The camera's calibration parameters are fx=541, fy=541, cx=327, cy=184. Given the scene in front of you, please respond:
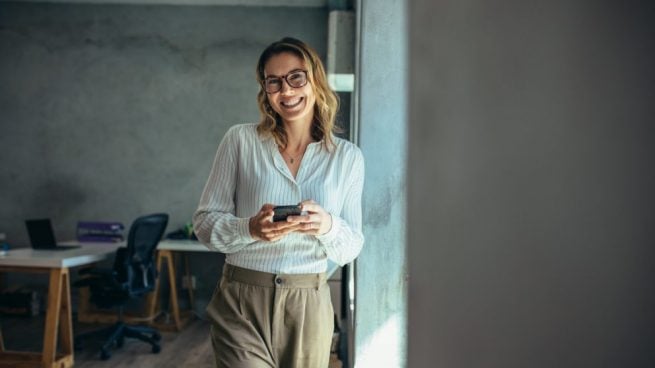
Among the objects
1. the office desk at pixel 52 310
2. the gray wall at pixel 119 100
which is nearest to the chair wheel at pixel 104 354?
the office desk at pixel 52 310

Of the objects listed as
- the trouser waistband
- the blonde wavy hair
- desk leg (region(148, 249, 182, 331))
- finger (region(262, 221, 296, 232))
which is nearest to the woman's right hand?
finger (region(262, 221, 296, 232))

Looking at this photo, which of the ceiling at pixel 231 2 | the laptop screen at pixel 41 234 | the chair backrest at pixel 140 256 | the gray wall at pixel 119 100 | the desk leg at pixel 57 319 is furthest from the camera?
the gray wall at pixel 119 100

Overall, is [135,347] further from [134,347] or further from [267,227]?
[267,227]

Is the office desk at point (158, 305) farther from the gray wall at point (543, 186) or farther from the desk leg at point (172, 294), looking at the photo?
the gray wall at point (543, 186)

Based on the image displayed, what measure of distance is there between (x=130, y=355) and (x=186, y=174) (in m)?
2.29

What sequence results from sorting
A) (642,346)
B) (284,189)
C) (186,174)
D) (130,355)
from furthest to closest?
(186,174) → (130,355) → (284,189) → (642,346)

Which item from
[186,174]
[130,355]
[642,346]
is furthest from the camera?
[186,174]

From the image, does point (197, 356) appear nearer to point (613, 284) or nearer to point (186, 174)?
point (186, 174)

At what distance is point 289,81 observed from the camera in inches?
60.1

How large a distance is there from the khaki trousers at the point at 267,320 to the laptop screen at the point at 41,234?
388 cm

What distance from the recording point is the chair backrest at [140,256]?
427 cm

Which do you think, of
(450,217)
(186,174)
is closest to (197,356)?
(186,174)

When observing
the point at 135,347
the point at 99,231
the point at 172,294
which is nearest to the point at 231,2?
the point at 99,231

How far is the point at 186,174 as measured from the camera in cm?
604
